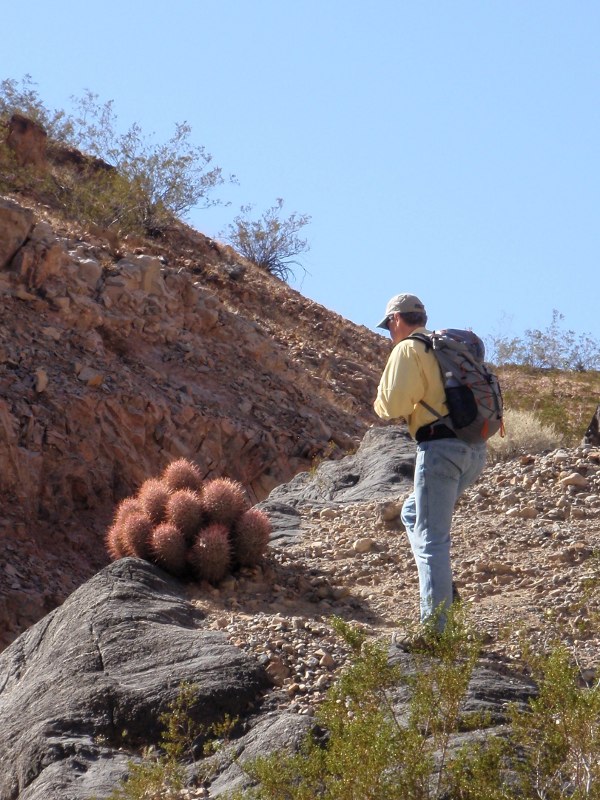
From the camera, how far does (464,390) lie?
5773 mm

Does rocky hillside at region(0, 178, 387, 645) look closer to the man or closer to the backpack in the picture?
the man

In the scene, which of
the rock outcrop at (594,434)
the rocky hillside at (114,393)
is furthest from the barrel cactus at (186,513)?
the rocky hillside at (114,393)

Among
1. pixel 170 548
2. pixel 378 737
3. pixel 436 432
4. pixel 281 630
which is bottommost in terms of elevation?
pixel 378 737

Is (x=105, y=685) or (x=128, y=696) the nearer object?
(x=128, y=696)

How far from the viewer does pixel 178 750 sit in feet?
16.5

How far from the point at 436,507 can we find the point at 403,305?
3.42ft

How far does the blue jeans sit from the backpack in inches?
3.8

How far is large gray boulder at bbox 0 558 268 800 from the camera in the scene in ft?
18.0

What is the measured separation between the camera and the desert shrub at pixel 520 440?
11492 mm

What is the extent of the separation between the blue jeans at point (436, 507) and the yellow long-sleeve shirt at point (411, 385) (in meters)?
0.18

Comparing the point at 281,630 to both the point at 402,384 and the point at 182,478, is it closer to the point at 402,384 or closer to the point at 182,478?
the point at 402,384

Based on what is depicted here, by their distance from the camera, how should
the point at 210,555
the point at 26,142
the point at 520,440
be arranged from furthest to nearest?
the point at 26,142 → the point at 520,440 → the point at 210,555

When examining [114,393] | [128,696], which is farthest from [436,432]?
[114,393]

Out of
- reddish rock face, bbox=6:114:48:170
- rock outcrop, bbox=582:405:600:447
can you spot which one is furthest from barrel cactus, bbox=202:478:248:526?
reddish rock face, bbox=6:114:48:170
